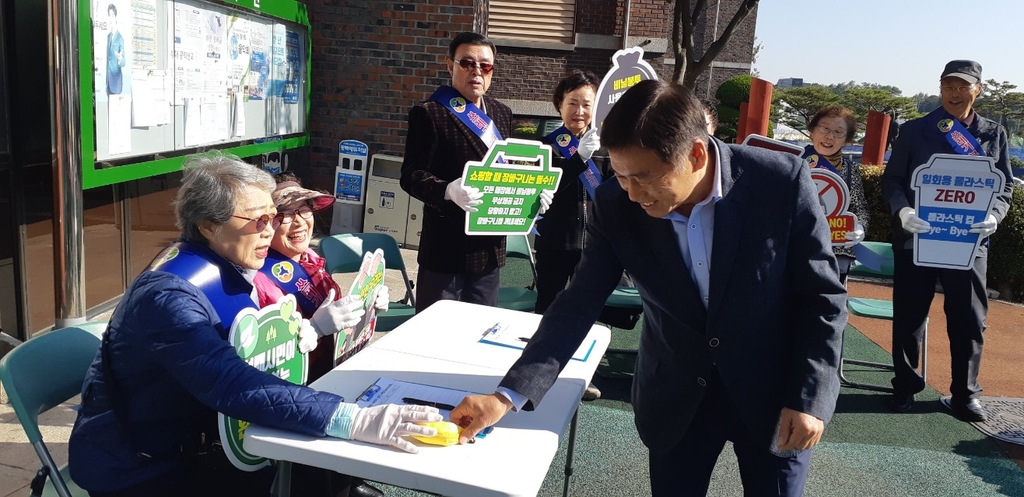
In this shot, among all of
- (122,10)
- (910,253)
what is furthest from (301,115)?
(910,253)

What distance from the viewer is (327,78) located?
8.11 metres

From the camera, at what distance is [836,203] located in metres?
4.13

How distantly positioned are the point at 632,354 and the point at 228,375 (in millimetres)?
3673

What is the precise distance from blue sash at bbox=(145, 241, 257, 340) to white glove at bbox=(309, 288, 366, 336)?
45 centimetres

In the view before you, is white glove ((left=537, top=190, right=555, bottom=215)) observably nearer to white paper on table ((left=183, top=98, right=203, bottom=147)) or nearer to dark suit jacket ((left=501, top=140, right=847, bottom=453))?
dark suit jacket ((left=501, top=140, right=847, bottom=453))

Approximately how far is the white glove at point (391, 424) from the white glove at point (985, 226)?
136 inches

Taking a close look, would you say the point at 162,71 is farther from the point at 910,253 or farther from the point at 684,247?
the point at 910,253

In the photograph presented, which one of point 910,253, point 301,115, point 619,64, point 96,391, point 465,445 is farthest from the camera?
point 301,115

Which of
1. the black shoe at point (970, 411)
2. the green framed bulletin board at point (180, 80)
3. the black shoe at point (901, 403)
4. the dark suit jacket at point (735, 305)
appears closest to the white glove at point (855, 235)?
the black shoe at point (901, 403)

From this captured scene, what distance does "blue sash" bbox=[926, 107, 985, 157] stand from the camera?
4.18 metres

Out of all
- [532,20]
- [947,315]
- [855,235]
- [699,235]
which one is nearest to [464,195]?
[699,235]

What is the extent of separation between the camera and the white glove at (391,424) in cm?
182

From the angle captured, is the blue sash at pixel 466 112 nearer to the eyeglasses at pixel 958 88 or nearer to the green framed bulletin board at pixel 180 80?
the green framed bulletin board at pixel 180 80

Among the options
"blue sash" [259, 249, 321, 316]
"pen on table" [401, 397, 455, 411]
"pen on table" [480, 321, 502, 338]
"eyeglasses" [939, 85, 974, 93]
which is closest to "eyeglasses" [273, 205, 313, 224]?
"blue sash" [259, 249, 321, 316]
